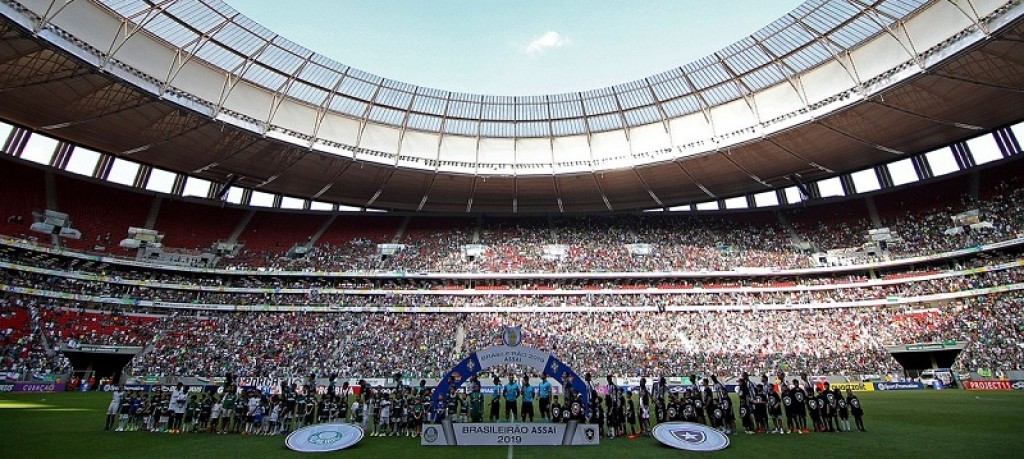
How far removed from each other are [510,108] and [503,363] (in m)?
27.3

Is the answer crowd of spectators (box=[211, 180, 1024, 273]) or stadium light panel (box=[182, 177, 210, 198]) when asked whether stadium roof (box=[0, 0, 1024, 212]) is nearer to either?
crowd of spectators (box=[211, 180, 1024, 273])

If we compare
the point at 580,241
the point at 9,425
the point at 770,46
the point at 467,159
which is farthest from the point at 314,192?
the point at 770,46

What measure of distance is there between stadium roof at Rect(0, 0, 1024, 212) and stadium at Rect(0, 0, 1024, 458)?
179 millimetres

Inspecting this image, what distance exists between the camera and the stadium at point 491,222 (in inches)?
998

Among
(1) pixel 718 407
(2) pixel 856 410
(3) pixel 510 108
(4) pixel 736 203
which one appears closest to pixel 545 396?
(1) pixel 718 407

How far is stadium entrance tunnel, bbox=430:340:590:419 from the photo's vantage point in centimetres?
1276

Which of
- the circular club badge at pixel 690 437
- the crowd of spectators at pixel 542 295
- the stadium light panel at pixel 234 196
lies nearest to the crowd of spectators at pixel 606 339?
the crowd of spectators at pixel 542 295

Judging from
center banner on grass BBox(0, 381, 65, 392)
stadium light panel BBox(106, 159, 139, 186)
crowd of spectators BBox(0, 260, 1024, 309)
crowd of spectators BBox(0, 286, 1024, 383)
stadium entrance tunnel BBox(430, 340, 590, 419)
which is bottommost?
center banner on grass BBox(0, 381, 65, 392)

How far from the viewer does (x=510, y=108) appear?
1465 inches

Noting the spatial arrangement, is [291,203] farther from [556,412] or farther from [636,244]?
[556,412]

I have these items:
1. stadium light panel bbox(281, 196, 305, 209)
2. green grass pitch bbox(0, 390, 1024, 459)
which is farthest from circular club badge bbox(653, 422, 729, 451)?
stadium light panel bbox(281, 196, 305, 209)

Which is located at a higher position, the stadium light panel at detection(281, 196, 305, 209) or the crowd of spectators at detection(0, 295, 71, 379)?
the stadium light panel at detection(281, 196, 305, 209)

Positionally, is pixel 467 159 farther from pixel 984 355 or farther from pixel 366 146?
pixel 984 355

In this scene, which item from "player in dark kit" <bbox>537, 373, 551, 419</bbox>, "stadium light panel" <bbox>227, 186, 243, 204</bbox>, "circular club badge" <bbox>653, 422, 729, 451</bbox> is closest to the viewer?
"circular club badge" <bbox>653, 422, 729, 451</bbox>
